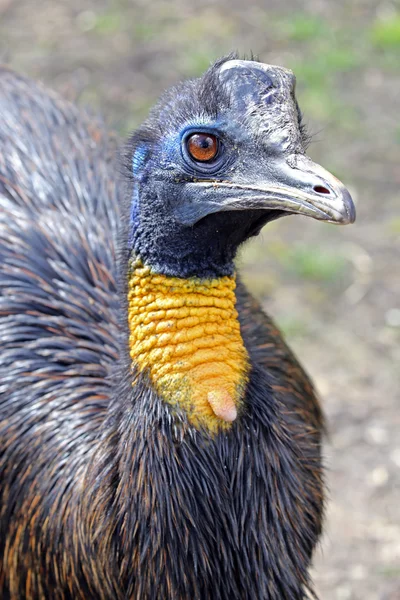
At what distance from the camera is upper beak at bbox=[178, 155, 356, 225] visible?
234 centimetres

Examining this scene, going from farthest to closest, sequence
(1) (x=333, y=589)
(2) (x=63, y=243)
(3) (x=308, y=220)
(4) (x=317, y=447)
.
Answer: (3) (x=308, y=220)
(1) (x=333, y=589)
(2) (x=63, y=243)
(4) (x=317, y=447)

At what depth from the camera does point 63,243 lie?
3572 mm

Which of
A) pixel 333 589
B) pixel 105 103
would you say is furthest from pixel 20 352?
pixel 105 103

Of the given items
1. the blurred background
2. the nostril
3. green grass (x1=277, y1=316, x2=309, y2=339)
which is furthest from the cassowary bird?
green grass (x1=277, y1=316, x2=309, y2=339)

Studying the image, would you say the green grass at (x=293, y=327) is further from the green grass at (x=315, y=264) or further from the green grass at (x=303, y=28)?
the green grass at (x=303, y=28)

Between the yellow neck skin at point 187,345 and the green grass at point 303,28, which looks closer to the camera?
the yellow neck skin at point 187,345

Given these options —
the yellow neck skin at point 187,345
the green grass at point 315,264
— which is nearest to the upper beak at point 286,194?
the yellow neck skin at point 187,345

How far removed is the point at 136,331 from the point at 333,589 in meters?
2.17

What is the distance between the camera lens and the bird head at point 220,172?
7.96 feet

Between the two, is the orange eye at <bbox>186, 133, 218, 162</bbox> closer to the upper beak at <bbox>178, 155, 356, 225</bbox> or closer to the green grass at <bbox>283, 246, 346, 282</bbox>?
the upper beak at <bbox>178, 155, 356, 225</bbox>

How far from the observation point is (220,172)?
2523 mm

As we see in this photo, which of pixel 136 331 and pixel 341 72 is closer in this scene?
pixel 136 331

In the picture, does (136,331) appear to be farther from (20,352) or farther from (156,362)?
(20,352)

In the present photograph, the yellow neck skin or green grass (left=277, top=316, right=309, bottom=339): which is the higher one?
green grass (left=277, top=316, right=309, bottom=339)
